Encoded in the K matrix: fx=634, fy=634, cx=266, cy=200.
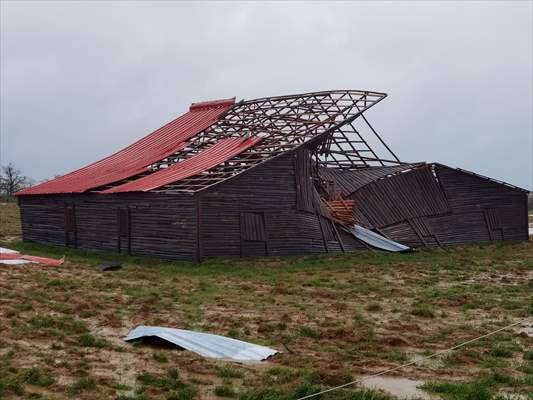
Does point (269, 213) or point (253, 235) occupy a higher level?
point (269, 213)

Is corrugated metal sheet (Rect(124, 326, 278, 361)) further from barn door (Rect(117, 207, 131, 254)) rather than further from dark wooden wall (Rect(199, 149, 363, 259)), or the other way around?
barn door (Rect(117, 207, 131, 254))

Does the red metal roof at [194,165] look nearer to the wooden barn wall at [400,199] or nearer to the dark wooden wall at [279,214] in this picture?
the dark wooden wall at [279,214]

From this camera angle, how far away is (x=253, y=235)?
27828 millimetres

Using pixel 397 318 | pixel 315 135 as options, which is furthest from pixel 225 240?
pixel 397 318

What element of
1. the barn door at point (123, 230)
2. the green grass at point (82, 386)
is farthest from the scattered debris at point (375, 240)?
the green grass at point (82, 386)

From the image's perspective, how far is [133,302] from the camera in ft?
55.5

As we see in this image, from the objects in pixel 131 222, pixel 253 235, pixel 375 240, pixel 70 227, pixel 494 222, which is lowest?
pixel 375 240

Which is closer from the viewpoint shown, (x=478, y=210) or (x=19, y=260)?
(x=19, y=260)

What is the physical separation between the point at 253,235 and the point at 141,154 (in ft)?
39.8

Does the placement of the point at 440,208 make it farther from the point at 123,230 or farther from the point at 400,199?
the point at 123,230

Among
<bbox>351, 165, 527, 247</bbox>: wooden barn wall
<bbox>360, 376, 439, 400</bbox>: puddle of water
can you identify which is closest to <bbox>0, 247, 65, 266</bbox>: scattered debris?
<bbox>351, 165, 527, 247</bbox>: wooden barn wall

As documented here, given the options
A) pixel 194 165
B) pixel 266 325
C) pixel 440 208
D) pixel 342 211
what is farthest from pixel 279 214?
pixel 266 325

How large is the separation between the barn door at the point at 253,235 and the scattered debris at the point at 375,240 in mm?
5917

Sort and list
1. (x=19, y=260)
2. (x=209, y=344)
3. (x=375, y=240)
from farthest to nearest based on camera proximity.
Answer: (x=375, y=240) < (x=19, y=260) < (x=209, y=344)
